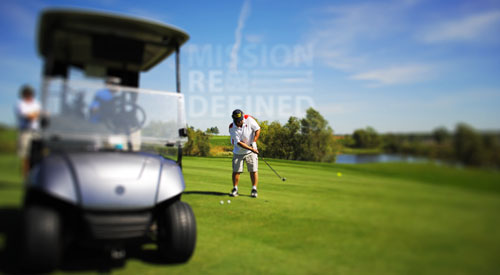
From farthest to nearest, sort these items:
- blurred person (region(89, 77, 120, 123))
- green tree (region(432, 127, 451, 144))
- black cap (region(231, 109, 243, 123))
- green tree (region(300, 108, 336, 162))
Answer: green tree (region(300, 108, 336, 162)), black cap (region(231, 109, 243, 123)), blurred person (region(89, 77, 120, 123)), green tree (region(432, 127, 451, 144))

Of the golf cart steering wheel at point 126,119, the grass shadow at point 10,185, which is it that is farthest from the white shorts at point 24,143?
the golf cart steering wheel at point 126,119

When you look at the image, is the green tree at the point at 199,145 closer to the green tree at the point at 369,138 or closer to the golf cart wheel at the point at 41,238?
the green tree at the point at 369,138

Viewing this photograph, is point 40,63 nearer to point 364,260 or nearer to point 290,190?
point 364,260

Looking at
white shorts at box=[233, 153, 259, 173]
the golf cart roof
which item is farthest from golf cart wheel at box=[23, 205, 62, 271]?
white shorts at box=[233, 153, 259, 173]

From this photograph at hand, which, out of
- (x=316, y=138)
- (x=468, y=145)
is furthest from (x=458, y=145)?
(x=316, y=138)

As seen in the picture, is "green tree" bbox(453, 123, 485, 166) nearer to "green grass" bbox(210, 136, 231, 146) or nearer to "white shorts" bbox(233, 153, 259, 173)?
"white shorts" bbox(233, 153, 259, 173)

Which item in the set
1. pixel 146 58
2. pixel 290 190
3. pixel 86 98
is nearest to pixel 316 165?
pixel 290 190

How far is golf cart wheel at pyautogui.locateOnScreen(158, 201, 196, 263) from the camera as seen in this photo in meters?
3.14

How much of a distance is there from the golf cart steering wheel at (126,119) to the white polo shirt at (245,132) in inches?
137

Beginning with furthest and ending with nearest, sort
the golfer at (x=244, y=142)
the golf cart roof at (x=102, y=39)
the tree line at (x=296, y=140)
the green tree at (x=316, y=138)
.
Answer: the green tree at (x=316, y=138), the tree line at (x=296, y=140), the golfer at (x=244, y=142), the golf cart roof at (x=102, y=39)

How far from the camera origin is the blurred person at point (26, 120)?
2.88 meters

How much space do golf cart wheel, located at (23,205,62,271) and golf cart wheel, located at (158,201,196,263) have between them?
34.0 inches

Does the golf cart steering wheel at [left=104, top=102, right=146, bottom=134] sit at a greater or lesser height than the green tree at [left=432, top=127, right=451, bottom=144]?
greater

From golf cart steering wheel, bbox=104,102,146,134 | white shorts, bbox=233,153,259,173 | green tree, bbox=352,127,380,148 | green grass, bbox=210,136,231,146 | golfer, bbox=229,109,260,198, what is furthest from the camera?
green grass, bbox=210,136,231,146
